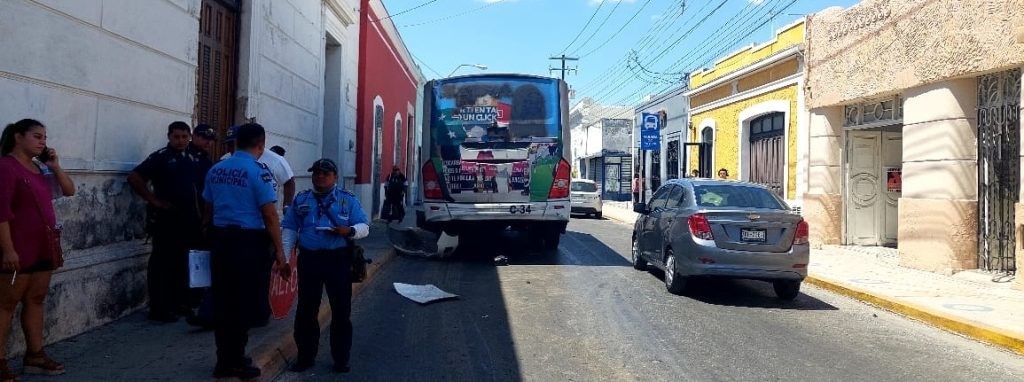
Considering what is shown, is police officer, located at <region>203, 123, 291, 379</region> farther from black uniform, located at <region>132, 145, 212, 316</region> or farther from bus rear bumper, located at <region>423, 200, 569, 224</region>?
bus rear bumper, located at <region>423, 200, 569, 224</region>

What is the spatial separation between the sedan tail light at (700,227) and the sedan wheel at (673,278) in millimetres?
514

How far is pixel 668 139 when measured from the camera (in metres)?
26.5

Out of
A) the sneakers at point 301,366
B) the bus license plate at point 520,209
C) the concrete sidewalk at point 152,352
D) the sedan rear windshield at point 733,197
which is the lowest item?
the sneakers at point 301,366

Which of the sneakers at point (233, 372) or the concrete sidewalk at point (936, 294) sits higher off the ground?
the concrete sidewalk at point (936, 294)

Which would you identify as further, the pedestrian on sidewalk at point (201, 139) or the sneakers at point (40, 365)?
the pedestrian on sidewalk at point (201, 139)

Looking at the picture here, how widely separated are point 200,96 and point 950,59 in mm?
10071

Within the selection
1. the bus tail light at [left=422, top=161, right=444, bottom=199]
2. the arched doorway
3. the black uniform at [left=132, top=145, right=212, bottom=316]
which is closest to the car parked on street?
the bus tail light at [left=422, top=161, right=444, bottom=199]

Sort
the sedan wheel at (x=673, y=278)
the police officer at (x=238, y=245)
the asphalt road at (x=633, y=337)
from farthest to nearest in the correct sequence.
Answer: the sedan wheel at (x=673, y=278) < the asphalt road at (x=633, y=337) < the police officer at (x=238, y=245)

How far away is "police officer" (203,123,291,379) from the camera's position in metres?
4.55

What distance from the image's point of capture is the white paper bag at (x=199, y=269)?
4.70 m

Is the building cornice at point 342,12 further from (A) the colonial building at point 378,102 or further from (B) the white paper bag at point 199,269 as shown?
(B) the white paper bag at point 199,269

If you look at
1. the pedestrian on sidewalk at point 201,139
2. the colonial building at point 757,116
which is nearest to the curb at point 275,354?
the pedestrian on sidewalk at point 201,139

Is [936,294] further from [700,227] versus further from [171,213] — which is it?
[171,213]

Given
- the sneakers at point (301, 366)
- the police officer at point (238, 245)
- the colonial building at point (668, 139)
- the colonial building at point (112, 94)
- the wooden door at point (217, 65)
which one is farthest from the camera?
the colonial building at point (668, 139)
